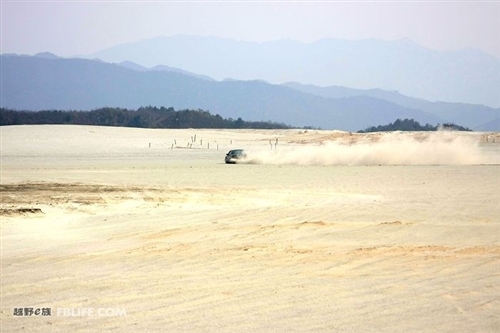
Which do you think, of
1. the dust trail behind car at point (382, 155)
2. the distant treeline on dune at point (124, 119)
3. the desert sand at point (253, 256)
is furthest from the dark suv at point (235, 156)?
the distant treeline on dune at point (124, 119)

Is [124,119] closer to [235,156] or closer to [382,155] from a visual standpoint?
[235,156]

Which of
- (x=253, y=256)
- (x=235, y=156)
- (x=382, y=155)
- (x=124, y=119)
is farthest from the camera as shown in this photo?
(x=124, y=119)

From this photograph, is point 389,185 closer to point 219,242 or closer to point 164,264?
point 219,242

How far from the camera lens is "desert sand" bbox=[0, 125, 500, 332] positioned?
8.47 metres

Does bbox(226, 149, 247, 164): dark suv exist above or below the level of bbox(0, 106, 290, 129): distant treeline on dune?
below

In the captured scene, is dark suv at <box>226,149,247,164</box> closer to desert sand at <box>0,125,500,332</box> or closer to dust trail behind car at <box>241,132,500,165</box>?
dust trail behind car at <box>241,132,500,165</box>

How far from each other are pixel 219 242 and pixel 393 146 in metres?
32.5

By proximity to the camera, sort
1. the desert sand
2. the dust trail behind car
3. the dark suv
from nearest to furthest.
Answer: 1. the desert sand
2. the dust trail behind car
3. the dark suv

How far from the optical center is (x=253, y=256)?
1195cm

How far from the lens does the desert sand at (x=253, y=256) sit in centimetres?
847

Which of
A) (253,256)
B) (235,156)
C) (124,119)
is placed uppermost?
Answer: (124,119)

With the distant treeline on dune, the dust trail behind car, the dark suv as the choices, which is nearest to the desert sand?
the dust trail behind car

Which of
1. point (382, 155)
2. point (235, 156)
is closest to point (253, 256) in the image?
point (382, 155)

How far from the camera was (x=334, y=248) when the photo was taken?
496 inches
